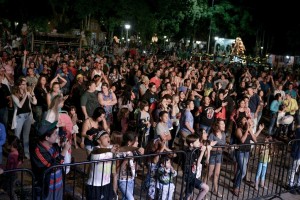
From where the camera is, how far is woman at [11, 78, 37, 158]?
8.39 metres

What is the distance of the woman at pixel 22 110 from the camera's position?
27.5 ft

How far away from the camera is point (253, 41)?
163ft

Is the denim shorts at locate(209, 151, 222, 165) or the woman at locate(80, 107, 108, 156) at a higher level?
the woman at locate(80, 107, 108, 156)

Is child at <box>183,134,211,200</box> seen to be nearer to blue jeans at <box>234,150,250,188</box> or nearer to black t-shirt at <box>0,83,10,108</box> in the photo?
blue jeans at <box>234,150,250,188</box>

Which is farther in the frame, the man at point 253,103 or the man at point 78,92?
the man at point 253,103

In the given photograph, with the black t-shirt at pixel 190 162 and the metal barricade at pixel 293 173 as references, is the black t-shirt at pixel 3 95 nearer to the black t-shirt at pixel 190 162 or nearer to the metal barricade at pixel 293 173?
the black t-shirt at pixel 190 162

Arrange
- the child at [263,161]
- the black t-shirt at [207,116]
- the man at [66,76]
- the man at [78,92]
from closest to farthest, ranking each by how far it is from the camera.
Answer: the child at [263,161], the black t-shirt at [207,116], the man at [78,92], the man at [66,76]

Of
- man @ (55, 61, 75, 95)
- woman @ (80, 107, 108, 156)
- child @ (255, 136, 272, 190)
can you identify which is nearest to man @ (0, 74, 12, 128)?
woman @ (80, 107, 108, 156)

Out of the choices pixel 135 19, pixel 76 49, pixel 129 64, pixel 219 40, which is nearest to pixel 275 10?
pixel 219 40

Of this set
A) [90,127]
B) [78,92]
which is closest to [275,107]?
[78,92]

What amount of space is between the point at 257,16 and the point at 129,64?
97.4 feet

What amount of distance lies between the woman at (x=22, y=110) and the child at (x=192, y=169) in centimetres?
400

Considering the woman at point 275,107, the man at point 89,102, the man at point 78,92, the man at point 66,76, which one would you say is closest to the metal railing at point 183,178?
the man at point 89,102

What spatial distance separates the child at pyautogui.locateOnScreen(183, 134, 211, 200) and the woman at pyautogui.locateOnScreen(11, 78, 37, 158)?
400 cm
